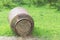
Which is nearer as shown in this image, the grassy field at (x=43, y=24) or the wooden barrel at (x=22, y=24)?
the wooden barrel at (x=22, y=24)

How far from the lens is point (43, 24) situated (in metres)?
9.28

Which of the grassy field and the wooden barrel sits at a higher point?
the wooden barrel

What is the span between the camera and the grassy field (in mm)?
8242

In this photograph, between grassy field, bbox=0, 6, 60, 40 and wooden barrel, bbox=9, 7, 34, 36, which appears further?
grassy field, bbox=0, 6, 60, 40

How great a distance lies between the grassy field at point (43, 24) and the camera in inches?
324

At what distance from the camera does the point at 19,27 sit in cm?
776

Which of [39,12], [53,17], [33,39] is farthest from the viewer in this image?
[39,12]

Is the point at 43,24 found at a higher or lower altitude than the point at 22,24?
lower

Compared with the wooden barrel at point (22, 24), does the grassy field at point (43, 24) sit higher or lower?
lower

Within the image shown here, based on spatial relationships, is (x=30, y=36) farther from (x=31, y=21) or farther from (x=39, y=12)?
(x=39, y=12)

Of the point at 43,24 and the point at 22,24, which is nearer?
the point at 22,24

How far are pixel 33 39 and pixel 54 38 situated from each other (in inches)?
27.1

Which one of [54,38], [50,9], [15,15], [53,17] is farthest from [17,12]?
[50,9]

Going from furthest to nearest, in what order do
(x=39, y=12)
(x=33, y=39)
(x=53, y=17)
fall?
(x=39, y=12) → (x=53, y=17) → (x=33, y=39)
